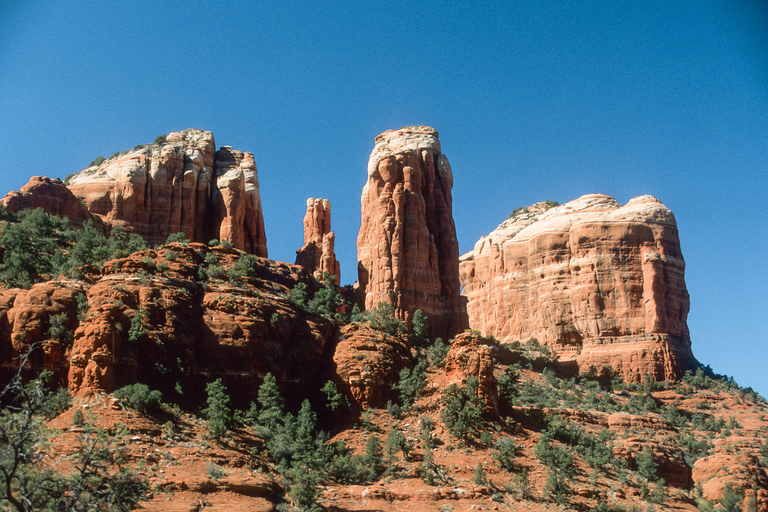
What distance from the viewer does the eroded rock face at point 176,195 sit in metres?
78.1

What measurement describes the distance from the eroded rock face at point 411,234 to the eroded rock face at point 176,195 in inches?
464

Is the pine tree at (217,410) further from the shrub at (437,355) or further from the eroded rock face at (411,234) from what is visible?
the eroded rock face at (411,234)

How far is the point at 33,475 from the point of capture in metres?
22.6

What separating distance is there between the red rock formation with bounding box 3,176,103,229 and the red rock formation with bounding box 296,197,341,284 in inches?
829

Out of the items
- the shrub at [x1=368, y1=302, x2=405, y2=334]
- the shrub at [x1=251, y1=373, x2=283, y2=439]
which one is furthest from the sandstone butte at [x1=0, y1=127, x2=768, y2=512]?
the shrub at [x1=368, y1=302, x2=405, y2=334]

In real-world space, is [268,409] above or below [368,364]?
below

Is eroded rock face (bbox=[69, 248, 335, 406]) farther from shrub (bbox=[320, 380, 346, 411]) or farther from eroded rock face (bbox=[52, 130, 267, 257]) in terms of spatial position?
eroded rock face (bbox=[52, 130, 267, 257])

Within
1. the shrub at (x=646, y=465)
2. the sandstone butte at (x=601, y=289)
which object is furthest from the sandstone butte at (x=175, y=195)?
the shrub at (x=646, y=465)

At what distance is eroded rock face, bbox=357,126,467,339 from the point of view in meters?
74.2

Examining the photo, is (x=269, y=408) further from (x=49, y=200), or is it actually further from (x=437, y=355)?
(x=49, y=200)

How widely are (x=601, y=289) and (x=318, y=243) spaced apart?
30684 millimetres

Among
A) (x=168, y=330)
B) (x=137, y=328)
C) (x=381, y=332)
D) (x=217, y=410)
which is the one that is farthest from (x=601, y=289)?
(x=137, y=328)

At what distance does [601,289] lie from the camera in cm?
8756

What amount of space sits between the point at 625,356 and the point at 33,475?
69805 mm
